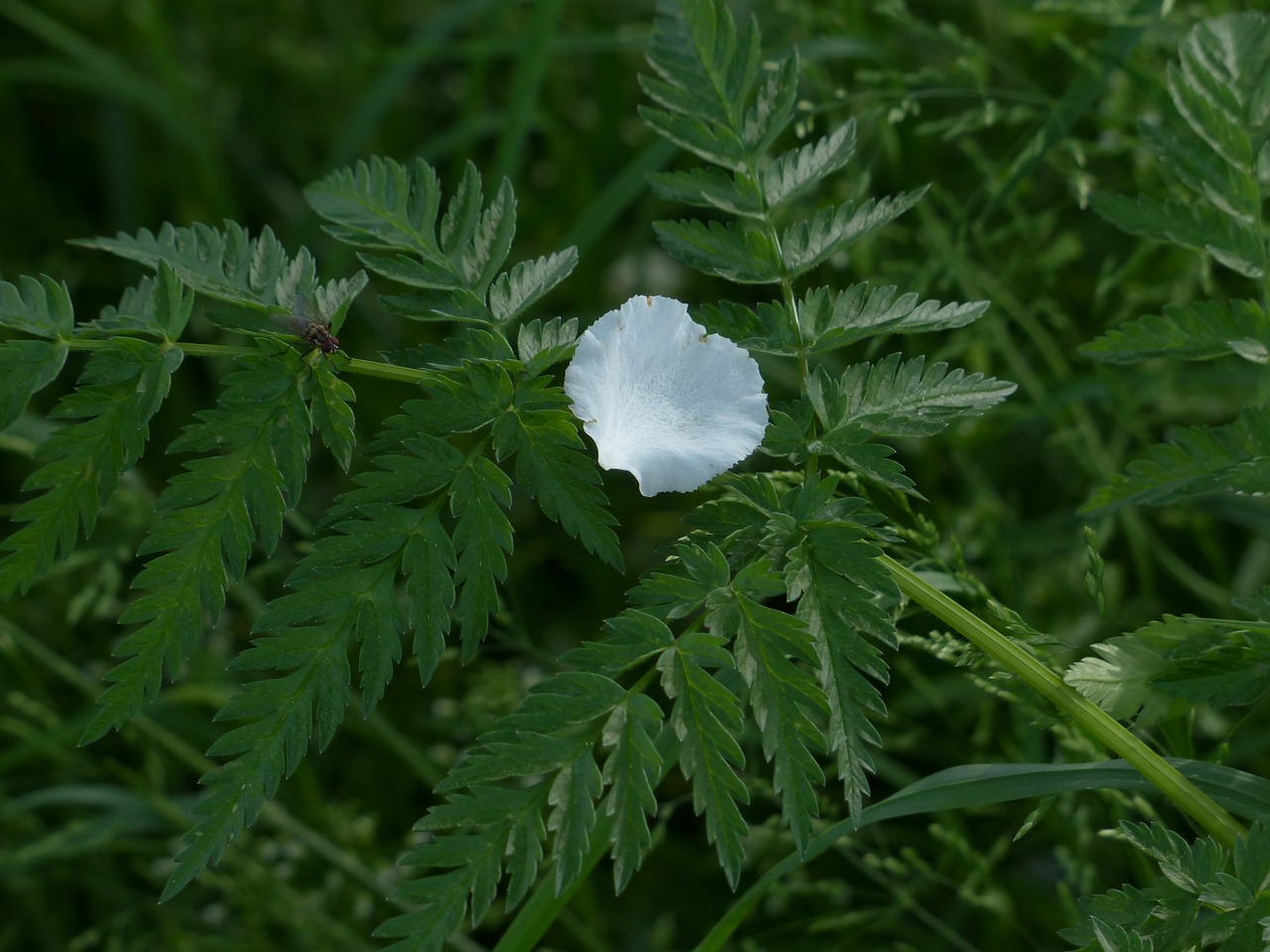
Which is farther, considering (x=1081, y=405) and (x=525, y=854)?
(x=1081, y=405)

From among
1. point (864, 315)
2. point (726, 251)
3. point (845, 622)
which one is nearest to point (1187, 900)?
point (845, 622)

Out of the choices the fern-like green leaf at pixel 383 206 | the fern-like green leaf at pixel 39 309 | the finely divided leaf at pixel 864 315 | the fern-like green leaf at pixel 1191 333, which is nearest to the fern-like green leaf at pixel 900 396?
the finely divided leaf at pixel 864 315

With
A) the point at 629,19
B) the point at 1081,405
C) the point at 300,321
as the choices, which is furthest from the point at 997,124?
the point at 300,321

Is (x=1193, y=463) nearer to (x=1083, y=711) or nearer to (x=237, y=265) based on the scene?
(x=1083, y=711)

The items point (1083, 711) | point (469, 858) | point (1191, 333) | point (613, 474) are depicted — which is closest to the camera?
point (469, 858)

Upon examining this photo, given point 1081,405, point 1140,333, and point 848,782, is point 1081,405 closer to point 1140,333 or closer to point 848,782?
point 1140,333

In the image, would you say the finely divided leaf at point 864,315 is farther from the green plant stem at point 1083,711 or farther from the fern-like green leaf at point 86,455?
the fern-like green leaf at point 86,455
